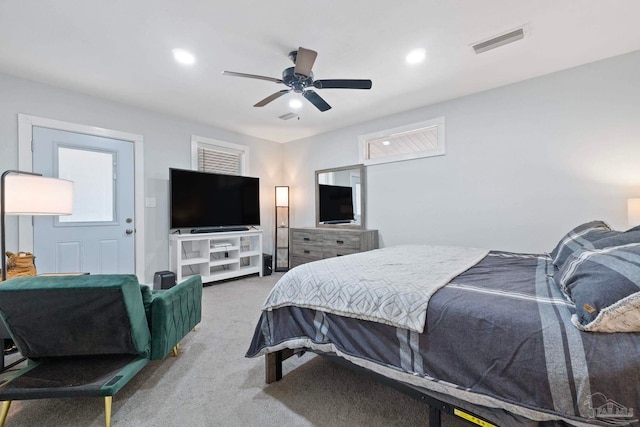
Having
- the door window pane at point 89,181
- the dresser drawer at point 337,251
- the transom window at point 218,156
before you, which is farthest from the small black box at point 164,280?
the dresser drawer at point 337,251

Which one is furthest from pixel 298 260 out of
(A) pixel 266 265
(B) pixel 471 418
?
(B) pixel 471 418

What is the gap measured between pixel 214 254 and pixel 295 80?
3.26m

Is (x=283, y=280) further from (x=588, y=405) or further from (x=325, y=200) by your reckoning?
(x=325, y=200)

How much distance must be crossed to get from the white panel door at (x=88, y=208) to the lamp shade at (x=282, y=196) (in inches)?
95.8

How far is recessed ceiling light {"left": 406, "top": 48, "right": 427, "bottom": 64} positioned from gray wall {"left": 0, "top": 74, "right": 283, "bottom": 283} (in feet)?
11.1

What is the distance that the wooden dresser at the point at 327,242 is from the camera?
4082 mm

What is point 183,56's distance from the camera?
8.50 feet

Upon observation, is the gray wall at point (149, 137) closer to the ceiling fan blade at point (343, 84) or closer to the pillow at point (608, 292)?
the ceiling fan blade at point (343, 84)

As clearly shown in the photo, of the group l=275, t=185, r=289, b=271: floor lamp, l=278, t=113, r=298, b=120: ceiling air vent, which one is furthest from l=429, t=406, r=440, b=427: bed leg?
l=275, t=185, r=289, b=271: floor lamp

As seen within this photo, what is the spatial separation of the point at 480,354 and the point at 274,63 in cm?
282

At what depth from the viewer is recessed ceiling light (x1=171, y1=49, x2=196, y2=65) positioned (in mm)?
2512

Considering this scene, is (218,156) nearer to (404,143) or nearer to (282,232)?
(282,232)

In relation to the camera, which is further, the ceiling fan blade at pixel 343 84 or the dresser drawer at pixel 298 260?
the dresser drawer at pixel 298 260

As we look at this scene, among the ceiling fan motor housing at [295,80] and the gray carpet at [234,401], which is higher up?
the ceiling fan motor housing at [295,80]
